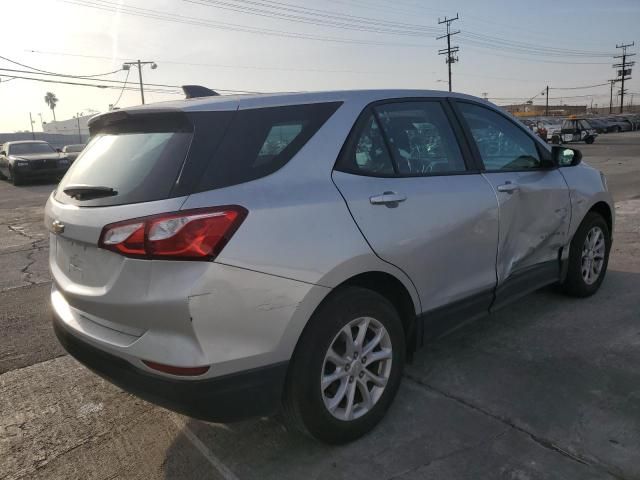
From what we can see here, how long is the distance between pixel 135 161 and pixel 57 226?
547mm

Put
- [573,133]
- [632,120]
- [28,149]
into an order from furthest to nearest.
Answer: [632,120], [573,133], [28,149]

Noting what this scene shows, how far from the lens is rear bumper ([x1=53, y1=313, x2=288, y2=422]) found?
2137 mm

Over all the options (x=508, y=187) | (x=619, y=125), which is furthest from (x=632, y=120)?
(x=508, y=187)

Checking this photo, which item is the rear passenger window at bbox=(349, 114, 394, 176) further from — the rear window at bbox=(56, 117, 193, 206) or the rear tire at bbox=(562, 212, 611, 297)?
the rear tire at bbox=(562, 212, 611, 297)

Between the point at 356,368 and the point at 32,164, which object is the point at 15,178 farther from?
the point at 356,368

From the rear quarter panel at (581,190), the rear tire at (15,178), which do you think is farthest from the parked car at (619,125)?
the rear quarter panel at (581,190)

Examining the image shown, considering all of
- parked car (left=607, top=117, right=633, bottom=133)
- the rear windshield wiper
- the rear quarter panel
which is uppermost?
the rear windshield wiper

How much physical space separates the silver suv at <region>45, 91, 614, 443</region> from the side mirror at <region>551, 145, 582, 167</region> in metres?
1.08

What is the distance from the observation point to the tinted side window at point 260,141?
2215mm

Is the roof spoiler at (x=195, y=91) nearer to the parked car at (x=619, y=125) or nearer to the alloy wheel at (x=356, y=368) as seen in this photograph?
the alloy wheel at (x=356, y=368)

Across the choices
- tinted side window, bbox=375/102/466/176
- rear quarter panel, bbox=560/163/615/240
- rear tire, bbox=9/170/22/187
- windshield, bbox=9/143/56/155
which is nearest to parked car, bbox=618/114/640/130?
windshield, bbox=9/143/56/155

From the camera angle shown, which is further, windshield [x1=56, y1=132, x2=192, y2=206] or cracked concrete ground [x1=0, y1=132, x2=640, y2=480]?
cracked concrete ground [x1=0, y1=132, x2=640, y2=480]

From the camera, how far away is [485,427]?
108 inches

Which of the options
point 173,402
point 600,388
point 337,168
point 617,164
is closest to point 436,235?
point 337,168
